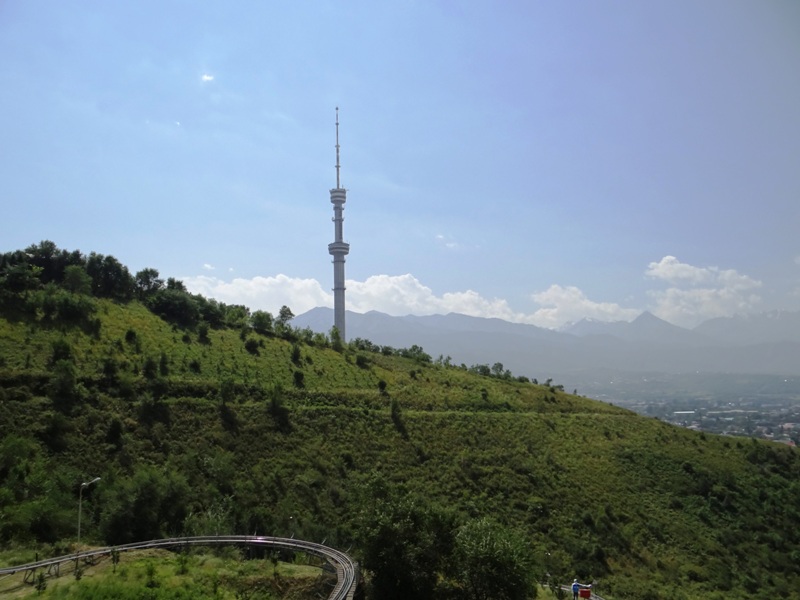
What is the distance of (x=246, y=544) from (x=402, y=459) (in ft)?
76.2

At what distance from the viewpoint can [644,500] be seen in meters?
53.6

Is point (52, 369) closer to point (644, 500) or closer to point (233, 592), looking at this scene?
point (233, 592)

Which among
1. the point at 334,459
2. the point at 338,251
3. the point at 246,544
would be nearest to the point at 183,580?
the point at 246,544

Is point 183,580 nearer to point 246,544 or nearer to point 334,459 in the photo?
point 246,544

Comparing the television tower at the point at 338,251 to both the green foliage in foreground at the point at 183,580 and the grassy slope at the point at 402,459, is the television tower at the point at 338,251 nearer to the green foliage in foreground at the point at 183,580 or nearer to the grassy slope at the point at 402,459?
the grassy slope at the point at 402,459

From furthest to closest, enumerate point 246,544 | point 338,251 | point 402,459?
1. point 338,251
2. point 402,459
3. point 246,544

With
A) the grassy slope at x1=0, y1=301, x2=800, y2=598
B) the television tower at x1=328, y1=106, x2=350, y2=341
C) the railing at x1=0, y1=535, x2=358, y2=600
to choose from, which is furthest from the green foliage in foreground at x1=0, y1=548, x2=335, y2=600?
the television tower at x1=328, y1=106, x2=350, y2=341

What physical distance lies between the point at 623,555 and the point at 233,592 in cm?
3339

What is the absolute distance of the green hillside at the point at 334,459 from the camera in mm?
32969

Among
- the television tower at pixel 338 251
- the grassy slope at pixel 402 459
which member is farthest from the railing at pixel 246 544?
the television tower at pixel 338 251

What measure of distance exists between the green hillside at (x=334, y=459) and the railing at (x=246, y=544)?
147 cm

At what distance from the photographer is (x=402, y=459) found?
5156 centimetres

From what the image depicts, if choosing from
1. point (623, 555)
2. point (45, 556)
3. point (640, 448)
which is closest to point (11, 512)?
point (45, 556)

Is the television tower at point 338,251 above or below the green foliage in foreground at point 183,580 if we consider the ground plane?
above
